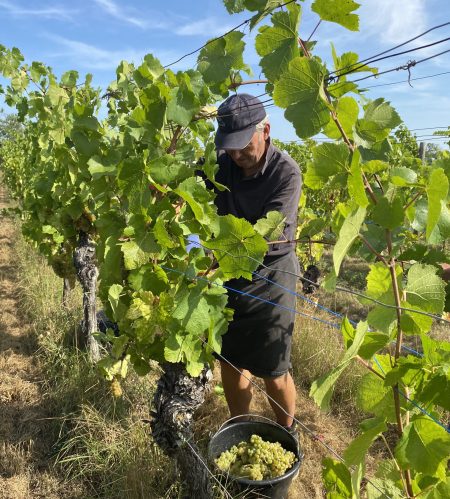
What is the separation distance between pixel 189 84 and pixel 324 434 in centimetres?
252

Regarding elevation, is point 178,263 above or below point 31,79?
below

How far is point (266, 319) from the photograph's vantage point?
2457mm

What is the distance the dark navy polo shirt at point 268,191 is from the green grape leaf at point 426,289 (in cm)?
118

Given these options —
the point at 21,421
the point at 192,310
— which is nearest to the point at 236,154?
the point at 192,310

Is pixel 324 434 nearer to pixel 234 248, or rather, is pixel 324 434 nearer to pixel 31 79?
pixel 234 248

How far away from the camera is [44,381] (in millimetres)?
3387

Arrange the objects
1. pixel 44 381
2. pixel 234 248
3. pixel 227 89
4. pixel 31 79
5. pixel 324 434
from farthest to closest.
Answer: pixel 31 79 < pixel 44 381 < pixel 324 434 < pixel 227 89 < pixel 234 248

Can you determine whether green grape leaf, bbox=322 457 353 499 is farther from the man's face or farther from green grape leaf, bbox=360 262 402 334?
the man's face

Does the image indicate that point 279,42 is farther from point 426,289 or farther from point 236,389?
point 236,389

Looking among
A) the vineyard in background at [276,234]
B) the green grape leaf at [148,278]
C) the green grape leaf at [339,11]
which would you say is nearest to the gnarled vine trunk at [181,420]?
the vineyard in background at [276,234]

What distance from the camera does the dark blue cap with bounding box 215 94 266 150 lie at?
2.14 metres

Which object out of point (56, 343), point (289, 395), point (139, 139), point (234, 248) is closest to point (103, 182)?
point (139, 139)

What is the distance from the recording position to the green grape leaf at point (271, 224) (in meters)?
1.47

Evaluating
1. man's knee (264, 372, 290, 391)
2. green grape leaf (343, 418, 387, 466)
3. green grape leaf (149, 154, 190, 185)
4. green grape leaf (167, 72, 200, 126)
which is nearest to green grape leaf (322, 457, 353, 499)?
green grape leaf (343, 418, 387, 466)
